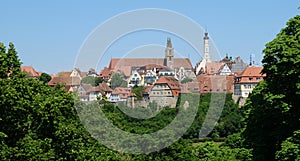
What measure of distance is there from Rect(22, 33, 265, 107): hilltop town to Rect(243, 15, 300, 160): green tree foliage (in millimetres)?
51988

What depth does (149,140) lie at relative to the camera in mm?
37250

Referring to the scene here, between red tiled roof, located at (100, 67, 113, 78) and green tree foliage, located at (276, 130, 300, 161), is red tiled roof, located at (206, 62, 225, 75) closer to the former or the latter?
red tiled roof, located at (100, 67, 113, 78)

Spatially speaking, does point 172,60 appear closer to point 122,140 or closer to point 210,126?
point 210,126

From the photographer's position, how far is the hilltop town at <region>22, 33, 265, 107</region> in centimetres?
9869

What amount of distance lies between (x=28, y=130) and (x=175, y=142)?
665 inches

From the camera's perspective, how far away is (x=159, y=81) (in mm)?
106438

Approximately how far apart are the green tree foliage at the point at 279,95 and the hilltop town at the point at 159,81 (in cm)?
5199

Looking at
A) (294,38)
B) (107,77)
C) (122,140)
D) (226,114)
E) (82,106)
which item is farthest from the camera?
(107,77)

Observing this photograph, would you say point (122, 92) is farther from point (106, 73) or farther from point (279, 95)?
point (279, 95)

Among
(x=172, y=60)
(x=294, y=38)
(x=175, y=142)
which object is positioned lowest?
(x=175, y=142)

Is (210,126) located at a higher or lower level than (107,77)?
lower

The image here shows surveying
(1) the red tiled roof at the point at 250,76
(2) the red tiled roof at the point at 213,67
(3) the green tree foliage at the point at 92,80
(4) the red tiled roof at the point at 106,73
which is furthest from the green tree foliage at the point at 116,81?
(1) the red tiled roof at the point at 250,76

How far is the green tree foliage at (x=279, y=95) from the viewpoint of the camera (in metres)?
22.8

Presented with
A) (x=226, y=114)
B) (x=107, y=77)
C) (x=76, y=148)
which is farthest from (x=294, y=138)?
(x=107, y=77)
